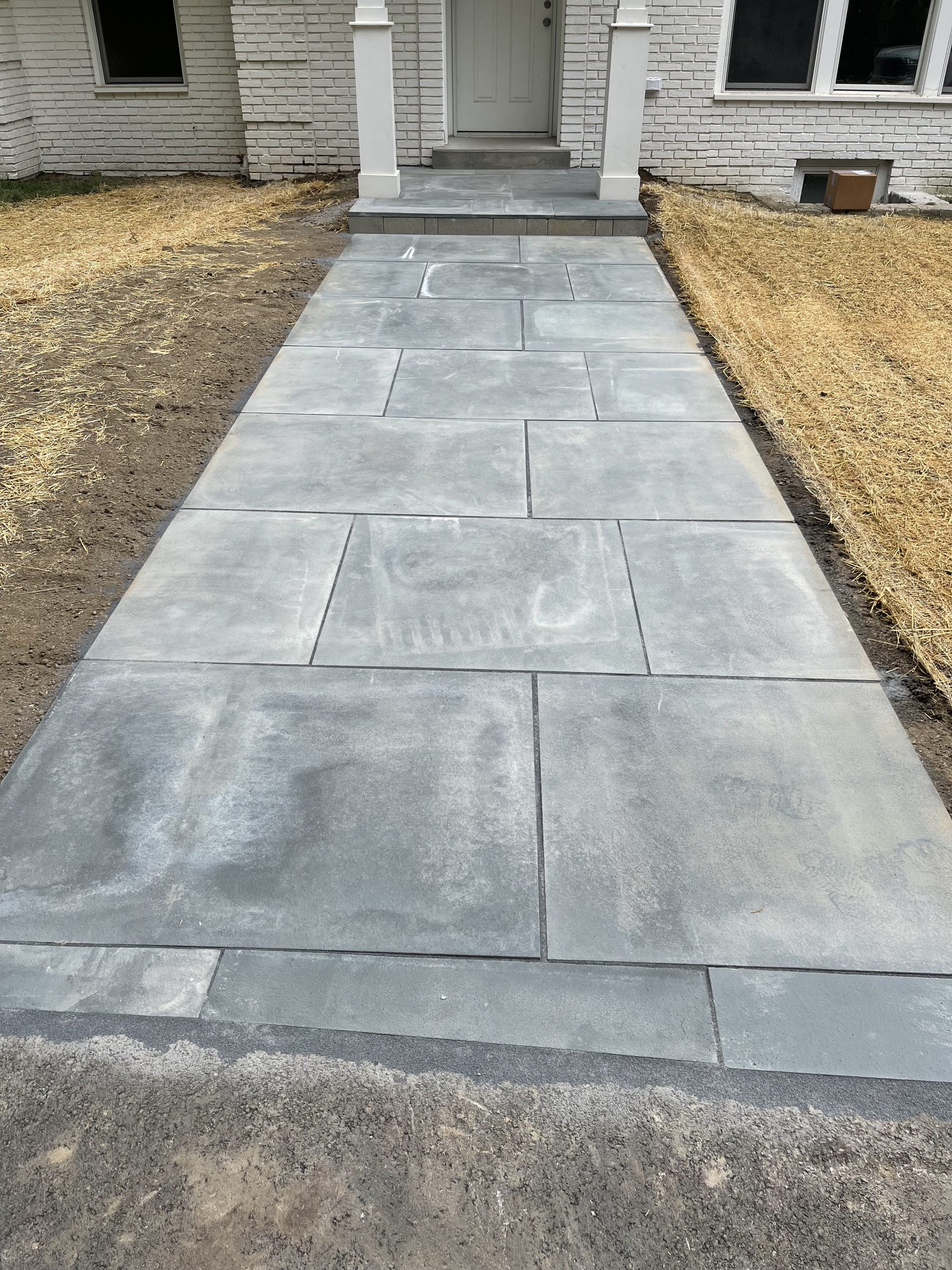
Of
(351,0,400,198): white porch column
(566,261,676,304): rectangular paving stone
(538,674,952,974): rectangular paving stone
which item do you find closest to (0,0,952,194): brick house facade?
(351,0,400,198): white porch column

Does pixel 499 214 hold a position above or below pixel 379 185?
below

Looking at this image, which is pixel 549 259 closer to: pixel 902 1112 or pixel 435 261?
pixel 435 261

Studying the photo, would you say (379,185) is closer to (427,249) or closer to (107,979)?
(427,249)

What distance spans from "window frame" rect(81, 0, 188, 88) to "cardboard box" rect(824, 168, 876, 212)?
7.16m

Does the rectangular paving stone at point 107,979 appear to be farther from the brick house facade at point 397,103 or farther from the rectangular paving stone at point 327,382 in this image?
the brick house facade at point 397,103

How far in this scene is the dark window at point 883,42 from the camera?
9734 millimetres

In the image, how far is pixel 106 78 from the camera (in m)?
11.0

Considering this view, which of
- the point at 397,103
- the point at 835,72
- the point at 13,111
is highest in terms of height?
the point at 835,72

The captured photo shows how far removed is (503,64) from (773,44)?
2.78 m

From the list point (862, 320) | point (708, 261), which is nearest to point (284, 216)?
point (708, 261)

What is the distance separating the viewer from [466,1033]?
6.48 ft

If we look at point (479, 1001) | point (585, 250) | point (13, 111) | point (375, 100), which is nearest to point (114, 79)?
point (13, 111)

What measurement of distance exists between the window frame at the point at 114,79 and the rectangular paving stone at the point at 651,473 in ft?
29.1

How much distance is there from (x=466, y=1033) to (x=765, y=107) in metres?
10.6
